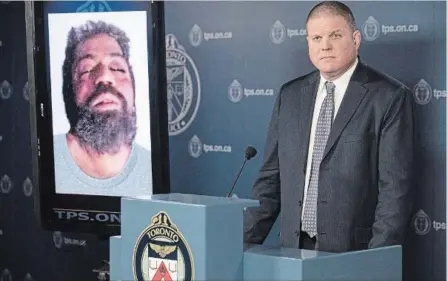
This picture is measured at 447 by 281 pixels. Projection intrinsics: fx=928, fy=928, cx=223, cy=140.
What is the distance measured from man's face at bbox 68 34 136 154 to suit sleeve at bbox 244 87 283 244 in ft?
2.56

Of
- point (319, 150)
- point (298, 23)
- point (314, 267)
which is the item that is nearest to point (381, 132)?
point (319, 150)

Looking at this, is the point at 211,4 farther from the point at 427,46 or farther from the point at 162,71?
the point at 427,46

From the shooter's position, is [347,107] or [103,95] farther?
[103,95]

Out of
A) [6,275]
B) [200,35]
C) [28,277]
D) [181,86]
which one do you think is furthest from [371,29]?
[6,275]

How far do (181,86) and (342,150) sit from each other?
1.60 m

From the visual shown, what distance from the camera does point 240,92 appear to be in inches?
193

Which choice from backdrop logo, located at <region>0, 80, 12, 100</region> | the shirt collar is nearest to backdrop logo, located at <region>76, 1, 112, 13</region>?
the shirt collar

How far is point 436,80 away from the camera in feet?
13.6

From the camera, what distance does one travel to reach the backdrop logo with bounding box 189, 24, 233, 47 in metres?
4.97

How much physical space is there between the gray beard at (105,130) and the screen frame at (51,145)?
16 cm

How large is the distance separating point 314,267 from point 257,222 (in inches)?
66.5

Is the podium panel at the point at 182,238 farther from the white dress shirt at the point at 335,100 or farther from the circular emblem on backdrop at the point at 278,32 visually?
the circular emblem on backdrop at the point at 278,32

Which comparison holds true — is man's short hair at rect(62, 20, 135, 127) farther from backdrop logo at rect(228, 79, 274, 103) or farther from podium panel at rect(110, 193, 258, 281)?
podium panel at rect(110, 193, 258, 281)

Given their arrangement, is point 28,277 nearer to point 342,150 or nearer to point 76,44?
point 76,44
